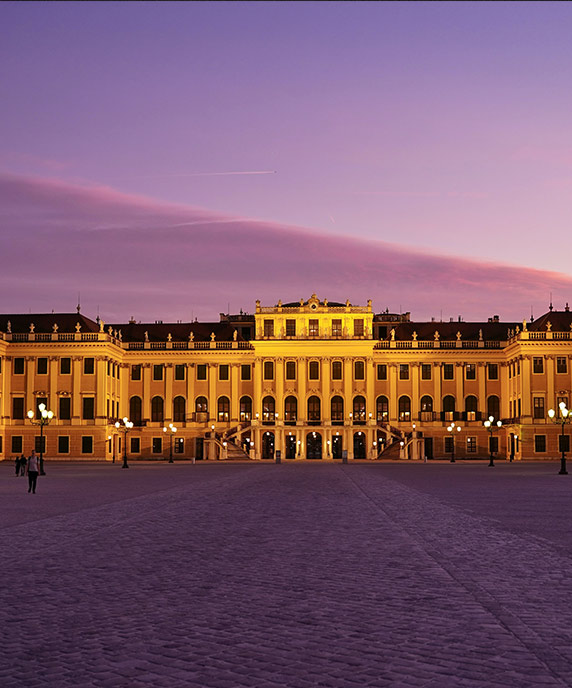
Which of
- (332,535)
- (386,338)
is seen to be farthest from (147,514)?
(386,338)

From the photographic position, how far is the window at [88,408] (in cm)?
9481

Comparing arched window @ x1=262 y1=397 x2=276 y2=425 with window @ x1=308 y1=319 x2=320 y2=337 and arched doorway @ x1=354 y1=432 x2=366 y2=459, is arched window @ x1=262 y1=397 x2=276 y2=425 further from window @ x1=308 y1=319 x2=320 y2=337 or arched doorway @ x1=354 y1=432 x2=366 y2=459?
arched doorway @ x1=354 y1=432 x2=366 y2=459

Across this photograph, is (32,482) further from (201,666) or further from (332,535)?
(201,666)

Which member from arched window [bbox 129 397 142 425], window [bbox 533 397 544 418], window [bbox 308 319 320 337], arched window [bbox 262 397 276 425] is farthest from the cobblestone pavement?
arched window [bbox 129 397 142 425]

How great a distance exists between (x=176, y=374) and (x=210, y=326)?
29.5 ft

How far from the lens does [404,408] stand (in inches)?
4065

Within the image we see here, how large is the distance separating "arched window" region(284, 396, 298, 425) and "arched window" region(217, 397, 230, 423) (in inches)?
250

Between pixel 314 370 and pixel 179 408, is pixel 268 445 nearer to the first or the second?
pixel 314 370

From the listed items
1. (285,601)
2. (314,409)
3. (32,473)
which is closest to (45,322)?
(314,409)

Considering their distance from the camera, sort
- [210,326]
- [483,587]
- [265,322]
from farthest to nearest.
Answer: [210,326] → [265,322] → [483,587]

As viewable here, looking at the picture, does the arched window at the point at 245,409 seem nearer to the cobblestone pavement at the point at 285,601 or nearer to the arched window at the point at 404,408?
the arched window at the point at 404,408

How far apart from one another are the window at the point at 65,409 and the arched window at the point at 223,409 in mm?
16524

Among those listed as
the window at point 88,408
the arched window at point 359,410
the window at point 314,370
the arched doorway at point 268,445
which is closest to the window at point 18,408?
the window at point 88,408

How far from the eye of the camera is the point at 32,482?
33.5 metres
